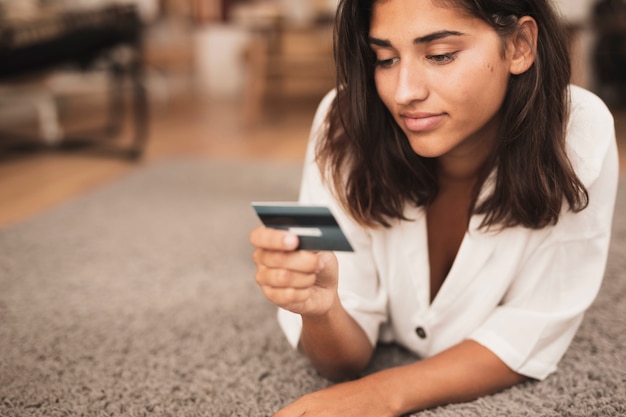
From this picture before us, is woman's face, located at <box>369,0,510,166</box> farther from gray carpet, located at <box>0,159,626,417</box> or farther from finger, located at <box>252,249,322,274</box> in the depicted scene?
gray carpet, located at <box>0,159,626,417</box>

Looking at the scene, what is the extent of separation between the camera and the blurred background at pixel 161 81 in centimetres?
251

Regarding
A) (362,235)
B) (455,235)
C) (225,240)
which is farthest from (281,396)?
(225,240)

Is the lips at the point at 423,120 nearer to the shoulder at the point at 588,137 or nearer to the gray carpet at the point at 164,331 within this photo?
the shoulder at the point at 588,137

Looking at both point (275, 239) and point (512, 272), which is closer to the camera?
point (275, 239)

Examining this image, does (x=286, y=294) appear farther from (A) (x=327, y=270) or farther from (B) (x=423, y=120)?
(B) (x=423, y=120)

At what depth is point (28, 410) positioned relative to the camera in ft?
3.06

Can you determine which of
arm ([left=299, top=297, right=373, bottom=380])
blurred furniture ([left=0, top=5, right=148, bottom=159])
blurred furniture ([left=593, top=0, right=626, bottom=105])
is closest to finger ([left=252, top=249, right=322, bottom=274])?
arm ([left=299, top=297, right=373, bottom=380])

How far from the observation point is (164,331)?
122 cm

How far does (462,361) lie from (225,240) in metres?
0.99

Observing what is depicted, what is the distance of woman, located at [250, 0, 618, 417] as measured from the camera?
817 mm

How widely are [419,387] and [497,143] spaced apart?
374mm

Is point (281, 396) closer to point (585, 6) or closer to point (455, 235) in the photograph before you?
point (455, 235)

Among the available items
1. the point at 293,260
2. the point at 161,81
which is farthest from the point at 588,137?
the point at 161,81

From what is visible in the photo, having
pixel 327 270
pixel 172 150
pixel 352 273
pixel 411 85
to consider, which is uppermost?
pixel 411 85
